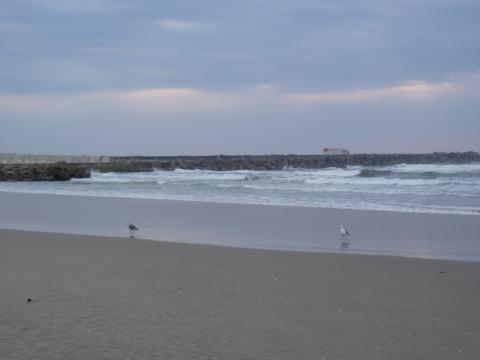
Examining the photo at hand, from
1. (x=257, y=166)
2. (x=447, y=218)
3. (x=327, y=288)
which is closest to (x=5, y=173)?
(x=257, y=166)

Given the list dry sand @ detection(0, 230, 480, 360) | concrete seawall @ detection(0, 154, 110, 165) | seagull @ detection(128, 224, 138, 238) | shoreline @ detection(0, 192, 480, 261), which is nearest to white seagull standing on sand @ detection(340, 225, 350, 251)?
shoreline @ detection(0, 192, 480, 261)

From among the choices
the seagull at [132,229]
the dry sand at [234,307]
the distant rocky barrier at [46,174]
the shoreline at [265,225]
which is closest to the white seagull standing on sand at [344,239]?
the shoreline at [265,225]

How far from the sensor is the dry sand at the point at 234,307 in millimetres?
5324

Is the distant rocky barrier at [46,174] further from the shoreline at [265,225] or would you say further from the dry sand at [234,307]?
the dry sand at [234,307]

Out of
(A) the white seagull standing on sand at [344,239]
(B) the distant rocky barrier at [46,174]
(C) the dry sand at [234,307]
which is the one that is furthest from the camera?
(B) the distant rocky barrier at [46,174]

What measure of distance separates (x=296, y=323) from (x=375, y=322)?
76 centimetres

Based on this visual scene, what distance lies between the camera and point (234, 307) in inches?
263

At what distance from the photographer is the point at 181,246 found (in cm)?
1172

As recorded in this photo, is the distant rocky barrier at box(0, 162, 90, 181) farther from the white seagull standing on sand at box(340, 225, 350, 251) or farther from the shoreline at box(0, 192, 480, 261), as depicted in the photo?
the white seagull standing on sand at box(340, 225, 350, 251)

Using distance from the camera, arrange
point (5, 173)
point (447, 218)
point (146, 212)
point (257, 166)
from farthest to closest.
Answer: point (257, 166)
point (5, 173)
point (146, 212)
point (447, 218)

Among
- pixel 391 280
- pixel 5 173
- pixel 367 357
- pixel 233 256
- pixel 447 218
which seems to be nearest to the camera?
pixel 367 357

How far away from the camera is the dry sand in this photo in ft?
17.5

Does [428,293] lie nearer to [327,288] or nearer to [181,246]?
[327,288]

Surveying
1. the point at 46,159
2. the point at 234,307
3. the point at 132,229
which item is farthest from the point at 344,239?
the point at 46,159
